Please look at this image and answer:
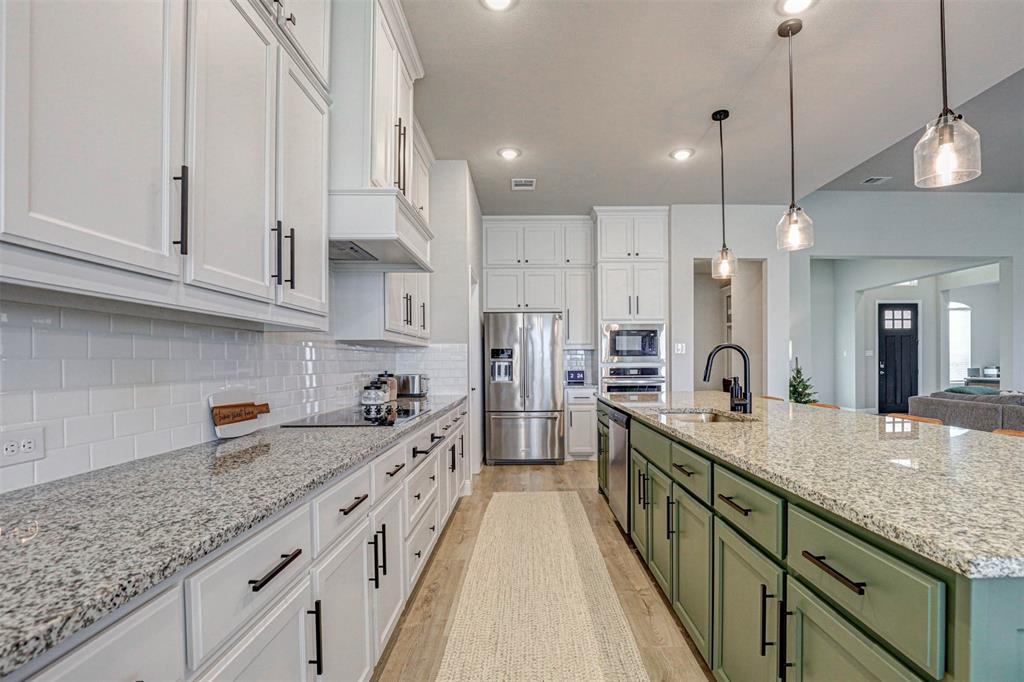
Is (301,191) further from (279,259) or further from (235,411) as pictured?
(235,411)

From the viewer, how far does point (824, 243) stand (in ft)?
19.7

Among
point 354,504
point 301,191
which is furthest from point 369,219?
point 354,504

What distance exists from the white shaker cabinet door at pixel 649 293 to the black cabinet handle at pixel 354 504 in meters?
4.51

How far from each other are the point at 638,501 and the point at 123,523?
7.86 ft

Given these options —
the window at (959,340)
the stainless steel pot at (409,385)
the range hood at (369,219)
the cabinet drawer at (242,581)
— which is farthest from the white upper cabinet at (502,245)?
the window at (959,340)

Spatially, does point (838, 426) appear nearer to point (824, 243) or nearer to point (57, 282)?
point (57, 282)

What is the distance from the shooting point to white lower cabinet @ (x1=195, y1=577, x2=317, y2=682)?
90cm

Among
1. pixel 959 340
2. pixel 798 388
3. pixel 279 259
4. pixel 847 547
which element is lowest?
pixel 798 388

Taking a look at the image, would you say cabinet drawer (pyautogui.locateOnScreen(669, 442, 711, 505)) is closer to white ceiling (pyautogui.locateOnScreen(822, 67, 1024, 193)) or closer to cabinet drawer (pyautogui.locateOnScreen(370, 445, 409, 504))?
cabinet drawer (pyautogui.locateOnScreen(370, 445, 409, 504))

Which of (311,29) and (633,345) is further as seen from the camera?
(633,345)

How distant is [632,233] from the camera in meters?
5.68

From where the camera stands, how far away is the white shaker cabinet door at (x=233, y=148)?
48.6 inches

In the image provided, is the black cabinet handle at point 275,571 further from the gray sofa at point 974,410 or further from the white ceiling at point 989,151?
the gray sofa at point 974,410

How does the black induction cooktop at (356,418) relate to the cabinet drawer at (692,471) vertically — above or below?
above
